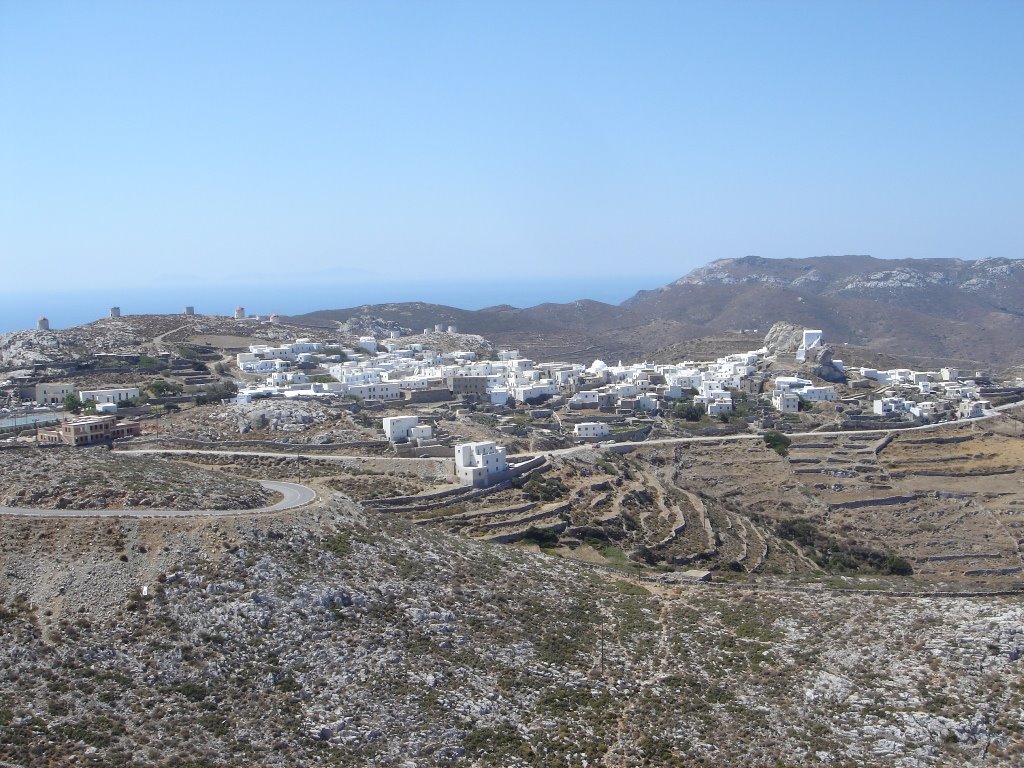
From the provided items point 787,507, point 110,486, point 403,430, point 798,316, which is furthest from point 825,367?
point 798,316

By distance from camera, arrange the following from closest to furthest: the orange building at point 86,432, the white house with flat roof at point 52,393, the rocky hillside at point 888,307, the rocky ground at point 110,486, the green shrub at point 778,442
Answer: the rocky ground at point 110,486 → the orange building at point 86,432 → the green shrub at point 778,442 → the white house with flat roof at point 52,393 → the rocky hillside at point 888,307

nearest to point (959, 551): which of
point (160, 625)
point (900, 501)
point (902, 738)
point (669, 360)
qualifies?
point (900, 501)

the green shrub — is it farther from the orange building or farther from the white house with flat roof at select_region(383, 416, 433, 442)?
the orange building

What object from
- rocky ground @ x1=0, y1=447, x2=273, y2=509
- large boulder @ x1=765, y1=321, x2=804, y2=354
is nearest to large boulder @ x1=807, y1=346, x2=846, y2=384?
large boulder @ x1=765, y1=321, x2=804, y2=354

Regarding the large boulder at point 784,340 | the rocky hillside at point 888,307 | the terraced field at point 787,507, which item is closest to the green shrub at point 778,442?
the terraced field at point 787,507

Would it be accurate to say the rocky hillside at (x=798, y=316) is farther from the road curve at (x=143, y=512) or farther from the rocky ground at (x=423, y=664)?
the rocky ground at (x=423, y=664)

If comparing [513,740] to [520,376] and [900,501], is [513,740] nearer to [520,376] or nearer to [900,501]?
[900,501]
